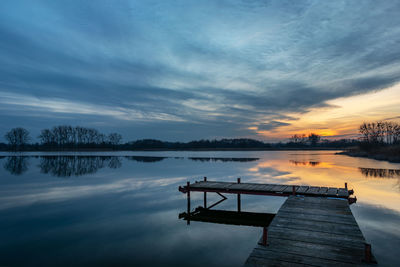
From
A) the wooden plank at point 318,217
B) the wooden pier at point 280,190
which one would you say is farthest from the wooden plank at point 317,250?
the wooden pier at point 280,190

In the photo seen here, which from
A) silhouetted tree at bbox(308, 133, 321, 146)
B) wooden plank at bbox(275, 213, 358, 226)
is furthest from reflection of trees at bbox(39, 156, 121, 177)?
silhouetted tree at bbox(308, 133, 321, 146)

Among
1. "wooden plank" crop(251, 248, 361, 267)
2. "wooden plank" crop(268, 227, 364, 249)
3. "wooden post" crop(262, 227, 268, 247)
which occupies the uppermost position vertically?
"wooden post" crop(262, 227, 268, 247)

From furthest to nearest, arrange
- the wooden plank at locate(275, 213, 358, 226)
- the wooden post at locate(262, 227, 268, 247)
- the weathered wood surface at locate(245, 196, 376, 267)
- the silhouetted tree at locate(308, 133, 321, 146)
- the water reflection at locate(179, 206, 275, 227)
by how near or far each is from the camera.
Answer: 1. the silhouetted tree at locate(308, 133, 321, 146)
2. the water reflection at locate(179, 206, 275, 227)
3. the wooden plank at locate(275, 213, 358, 226)
4. the wooden post at locate(262, 227, 268, 247)
5. the weathered wood surface at locate(245, 196, 376, 267)

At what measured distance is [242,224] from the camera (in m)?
13.1

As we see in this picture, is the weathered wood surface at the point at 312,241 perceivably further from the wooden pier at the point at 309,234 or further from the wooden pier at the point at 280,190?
the wooden pier at the point at 280,190

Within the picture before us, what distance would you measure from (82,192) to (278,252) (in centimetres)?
1933

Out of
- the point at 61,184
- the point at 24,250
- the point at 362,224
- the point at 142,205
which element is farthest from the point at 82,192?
the point at 362,224

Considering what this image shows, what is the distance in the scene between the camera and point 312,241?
712 cm

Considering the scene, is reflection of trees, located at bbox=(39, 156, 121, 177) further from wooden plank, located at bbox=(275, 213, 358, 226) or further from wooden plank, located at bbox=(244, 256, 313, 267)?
wooden plank, located at bbox=(244, 256, 313, 267)

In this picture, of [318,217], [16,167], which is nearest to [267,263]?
[318,217]

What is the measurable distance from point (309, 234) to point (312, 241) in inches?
23.2

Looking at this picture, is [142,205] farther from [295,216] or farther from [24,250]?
[295,216]

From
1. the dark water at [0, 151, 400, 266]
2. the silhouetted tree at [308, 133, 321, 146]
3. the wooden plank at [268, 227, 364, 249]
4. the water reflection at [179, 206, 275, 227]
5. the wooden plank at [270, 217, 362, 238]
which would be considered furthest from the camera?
the silhouetted tree at [308, 133, 321, 146]

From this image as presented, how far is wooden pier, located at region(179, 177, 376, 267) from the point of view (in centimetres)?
599
